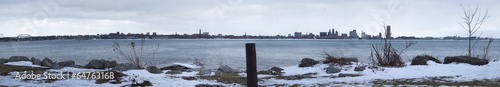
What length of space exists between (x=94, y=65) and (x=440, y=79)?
13.9 m

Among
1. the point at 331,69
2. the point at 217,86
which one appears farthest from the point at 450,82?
the point at 217,86

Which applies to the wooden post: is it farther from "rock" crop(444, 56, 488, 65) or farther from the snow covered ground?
"rock" crop(444, 56, 488, 65)

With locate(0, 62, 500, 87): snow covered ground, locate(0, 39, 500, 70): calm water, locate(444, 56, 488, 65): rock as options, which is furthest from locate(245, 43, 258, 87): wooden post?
locate(0, 39, 500, 70): calm water

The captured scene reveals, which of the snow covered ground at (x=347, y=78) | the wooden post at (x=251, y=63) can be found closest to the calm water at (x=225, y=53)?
the snow covered ground at (x=347, y=78)

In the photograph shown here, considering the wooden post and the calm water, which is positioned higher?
the wooden post

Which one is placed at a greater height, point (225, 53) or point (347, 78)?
point (347, 78)

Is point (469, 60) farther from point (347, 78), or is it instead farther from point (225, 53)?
point (225, 53)

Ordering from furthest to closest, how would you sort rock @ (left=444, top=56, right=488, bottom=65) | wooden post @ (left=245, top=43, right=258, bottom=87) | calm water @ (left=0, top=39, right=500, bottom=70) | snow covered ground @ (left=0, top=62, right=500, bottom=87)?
calm water @ (left=0, top=39, right=500, bottom=70), rock @ (left=444, top=56, right=488, bottom=65), snow covered ground @ (left=0, top=62, right=500, bottom=87), wooden post @ (left=245, top=43, right=258, bottom=87)

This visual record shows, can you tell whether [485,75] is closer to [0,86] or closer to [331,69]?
[331,69]

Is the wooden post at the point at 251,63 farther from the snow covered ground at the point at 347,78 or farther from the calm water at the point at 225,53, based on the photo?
the calm water at the point at 225,53

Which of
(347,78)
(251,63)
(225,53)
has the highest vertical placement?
(251,63)

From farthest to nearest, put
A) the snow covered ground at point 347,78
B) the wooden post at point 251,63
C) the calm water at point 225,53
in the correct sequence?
the calm water at point 225,53 → the snow covered ground at point 347,78 → the wooden post at point 251,63

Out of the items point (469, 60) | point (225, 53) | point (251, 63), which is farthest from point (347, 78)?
point (225, 53)

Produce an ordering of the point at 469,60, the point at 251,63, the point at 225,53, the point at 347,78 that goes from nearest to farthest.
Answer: the point at 251,63, the point at 347,78, the point at 469,60, the point at 225,53
